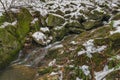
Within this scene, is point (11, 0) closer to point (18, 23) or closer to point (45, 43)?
point (18, 23)

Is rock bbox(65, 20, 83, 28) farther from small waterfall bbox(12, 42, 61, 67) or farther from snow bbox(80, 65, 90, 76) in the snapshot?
snow bbox(80, 65, 90, 76)

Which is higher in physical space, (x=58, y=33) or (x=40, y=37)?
(x=40, y=37)

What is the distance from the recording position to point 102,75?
4.96 m

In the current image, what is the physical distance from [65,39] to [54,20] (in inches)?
42.4

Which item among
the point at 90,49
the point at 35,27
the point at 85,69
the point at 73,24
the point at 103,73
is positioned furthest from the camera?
the point at 73,24

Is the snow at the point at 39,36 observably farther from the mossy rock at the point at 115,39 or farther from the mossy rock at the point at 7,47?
the mossy rock at the point at 115,39

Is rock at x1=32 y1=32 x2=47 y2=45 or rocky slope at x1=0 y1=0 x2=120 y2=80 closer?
rocky slope at x1=0 y1=0 x2=120 y2=80

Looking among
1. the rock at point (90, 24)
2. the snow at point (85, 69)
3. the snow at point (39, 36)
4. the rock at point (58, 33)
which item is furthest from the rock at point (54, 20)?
the snow at point (85, 69)

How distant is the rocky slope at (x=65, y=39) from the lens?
17.6ft

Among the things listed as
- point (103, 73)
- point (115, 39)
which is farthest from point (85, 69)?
point (115, 39)

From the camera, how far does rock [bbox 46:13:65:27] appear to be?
36.8ft

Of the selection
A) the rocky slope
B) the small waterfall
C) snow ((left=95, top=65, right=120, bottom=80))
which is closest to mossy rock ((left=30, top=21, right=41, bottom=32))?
the rocky slope

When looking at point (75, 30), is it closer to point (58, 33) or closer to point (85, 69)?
point (58, 33)

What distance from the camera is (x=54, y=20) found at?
1130 centimetres
